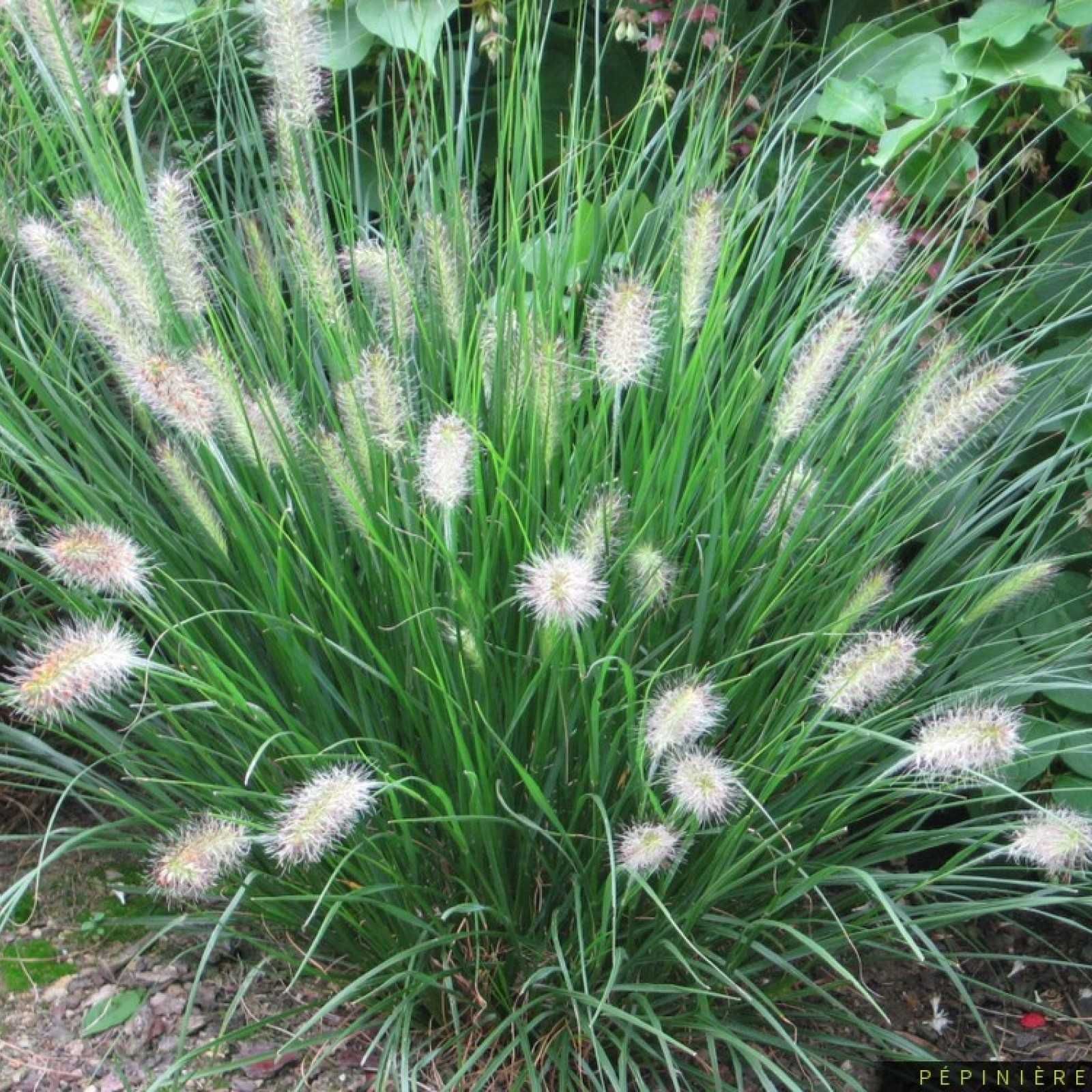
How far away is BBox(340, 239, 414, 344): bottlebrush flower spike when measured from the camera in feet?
6.58

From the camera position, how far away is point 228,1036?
177 centimetres

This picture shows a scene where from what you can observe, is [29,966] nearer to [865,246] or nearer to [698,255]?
[698,255]

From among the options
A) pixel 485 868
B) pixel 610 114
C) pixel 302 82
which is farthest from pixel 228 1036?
pixel 610 114

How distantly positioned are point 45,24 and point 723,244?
111 cm

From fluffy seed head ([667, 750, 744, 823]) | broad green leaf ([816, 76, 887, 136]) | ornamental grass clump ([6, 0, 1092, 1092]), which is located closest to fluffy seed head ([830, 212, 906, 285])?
ornamental grass clump ([6, 0, 1092, 1092])

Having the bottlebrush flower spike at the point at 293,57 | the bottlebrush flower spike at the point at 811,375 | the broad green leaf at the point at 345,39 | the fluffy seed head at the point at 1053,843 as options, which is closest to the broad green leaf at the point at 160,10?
the broad green leaf at the point at 345,39

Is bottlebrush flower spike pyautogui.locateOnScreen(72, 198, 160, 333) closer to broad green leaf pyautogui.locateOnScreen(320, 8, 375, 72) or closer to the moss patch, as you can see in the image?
broad green leaf pyautogui.locateOnScreen(320, 8, 375, 72)

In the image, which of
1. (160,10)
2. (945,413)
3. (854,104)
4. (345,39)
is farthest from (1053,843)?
(160,10)

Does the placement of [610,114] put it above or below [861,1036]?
above

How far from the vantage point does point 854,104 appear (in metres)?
2.34

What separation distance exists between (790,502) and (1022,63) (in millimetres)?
963

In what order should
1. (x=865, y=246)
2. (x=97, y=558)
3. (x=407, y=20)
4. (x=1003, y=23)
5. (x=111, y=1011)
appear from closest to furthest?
(x=97, y=558) < (x=865, y=246) < (x=111, y=1011) < (x=1003, y=23) < (x=407, y=20)

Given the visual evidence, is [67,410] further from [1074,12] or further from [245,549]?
[1074,12]

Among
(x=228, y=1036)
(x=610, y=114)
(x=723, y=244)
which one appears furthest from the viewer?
(x=610, y=114)
